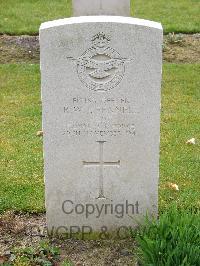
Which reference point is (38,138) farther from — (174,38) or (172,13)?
(172,13)

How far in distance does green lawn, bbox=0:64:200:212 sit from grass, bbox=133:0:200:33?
1.98m

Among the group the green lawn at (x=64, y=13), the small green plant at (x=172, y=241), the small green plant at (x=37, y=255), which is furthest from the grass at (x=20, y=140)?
the green lawn at (x=64, y=13)

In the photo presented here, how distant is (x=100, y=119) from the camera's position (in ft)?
14.6

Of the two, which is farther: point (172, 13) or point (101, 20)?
point (172, 13)

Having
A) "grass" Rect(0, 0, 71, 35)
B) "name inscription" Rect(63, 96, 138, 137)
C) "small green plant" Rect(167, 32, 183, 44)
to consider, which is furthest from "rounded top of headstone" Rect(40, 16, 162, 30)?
A: "grass" Rect(0, 0, 71, 35)

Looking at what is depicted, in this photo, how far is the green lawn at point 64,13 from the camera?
449 inches

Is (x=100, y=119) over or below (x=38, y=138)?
over

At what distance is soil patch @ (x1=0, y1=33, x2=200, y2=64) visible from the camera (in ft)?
32.9

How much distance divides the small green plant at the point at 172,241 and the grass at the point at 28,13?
296 inches

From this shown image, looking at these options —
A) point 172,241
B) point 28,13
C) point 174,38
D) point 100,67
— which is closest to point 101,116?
point 100,67

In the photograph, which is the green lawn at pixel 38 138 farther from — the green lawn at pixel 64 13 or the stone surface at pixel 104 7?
the green lawn at pixel 64 13

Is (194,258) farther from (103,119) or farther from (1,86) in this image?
(1,86)

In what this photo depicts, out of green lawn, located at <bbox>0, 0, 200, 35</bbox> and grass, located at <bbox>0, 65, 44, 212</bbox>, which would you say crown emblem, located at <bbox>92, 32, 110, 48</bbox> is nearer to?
grass, located at <bbox>0, 65, 44, 212</bbox>

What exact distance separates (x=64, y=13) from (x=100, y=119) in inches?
337
